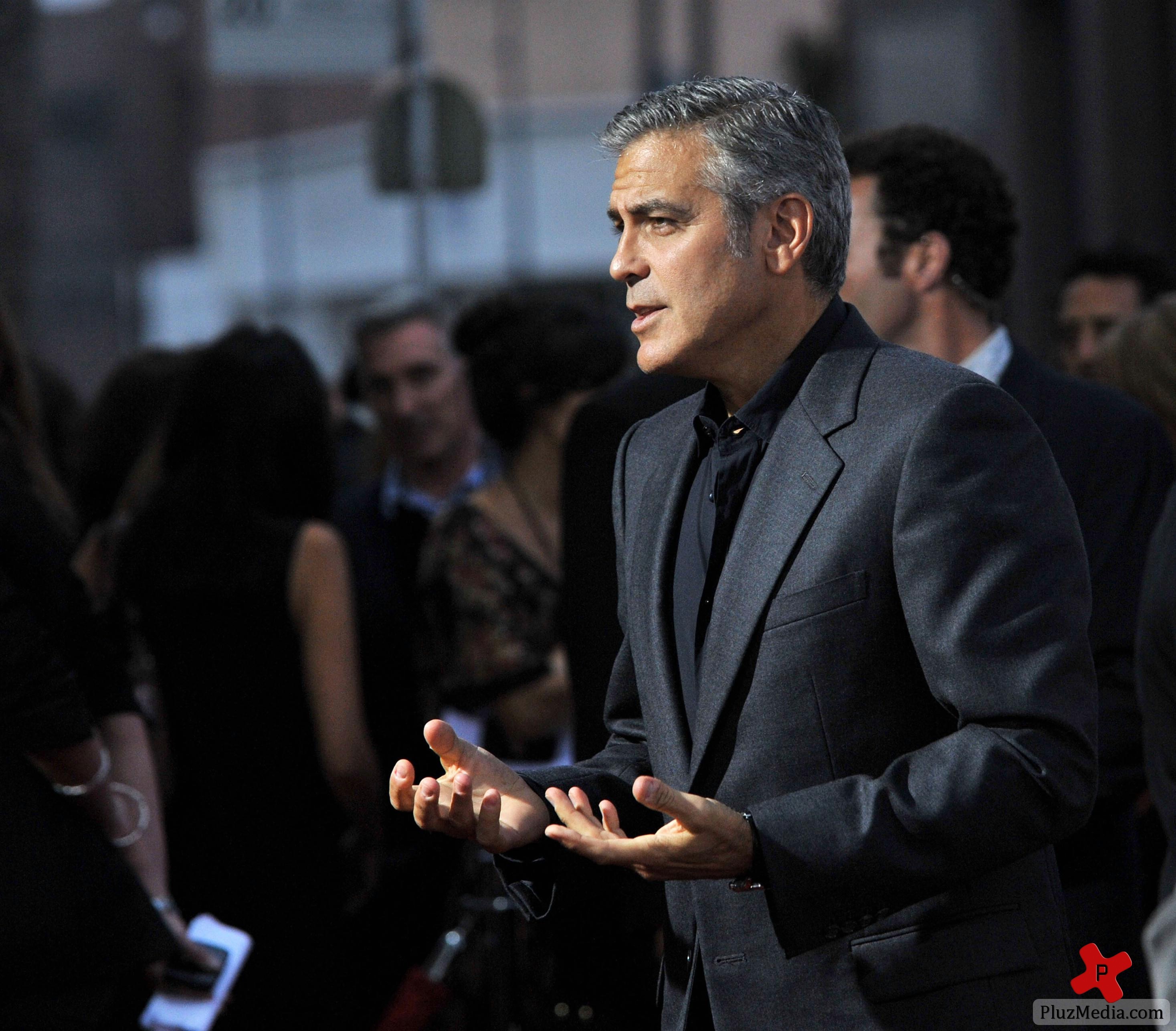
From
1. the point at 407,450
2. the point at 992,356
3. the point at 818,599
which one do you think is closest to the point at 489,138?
the point at 407,450

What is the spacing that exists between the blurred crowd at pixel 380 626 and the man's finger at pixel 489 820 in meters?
0.39

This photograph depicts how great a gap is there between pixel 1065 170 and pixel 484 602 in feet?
22.6

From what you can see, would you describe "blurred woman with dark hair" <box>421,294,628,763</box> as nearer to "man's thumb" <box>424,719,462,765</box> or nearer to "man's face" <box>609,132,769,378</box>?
"man's face" <box>609,132,769,378</box>

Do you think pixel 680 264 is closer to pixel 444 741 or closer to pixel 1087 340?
pixel 444 741

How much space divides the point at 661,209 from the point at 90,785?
Result: 159 centimetres

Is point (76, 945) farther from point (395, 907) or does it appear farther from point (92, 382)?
point (92, 382)

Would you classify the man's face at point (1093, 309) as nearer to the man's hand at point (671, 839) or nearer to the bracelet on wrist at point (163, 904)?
the bracelet on wrist at point (163, 904)

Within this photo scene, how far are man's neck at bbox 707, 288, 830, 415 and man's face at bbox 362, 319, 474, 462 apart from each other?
332cm

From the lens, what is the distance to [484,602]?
14.6 ft

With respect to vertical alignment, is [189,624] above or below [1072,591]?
below

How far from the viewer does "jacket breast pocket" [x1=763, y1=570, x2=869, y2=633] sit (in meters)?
2.09

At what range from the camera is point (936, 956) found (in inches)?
82.1

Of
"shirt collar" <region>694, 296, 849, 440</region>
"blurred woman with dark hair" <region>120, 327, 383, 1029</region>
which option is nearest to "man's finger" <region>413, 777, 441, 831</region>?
"shirt collar" <region>694, 296, 849, 440</region>

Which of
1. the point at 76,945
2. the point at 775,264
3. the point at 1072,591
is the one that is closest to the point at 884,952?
the point at 1072,591
